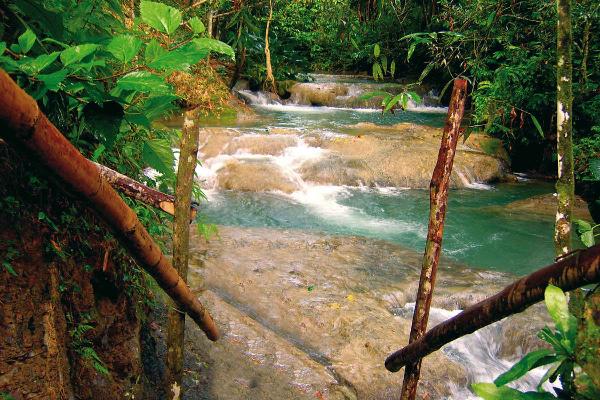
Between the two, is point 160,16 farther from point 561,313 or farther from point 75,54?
point 561,313

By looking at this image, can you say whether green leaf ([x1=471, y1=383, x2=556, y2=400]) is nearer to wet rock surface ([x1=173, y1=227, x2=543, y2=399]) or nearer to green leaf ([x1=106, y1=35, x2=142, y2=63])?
green leaf ([x1=106, y1=35, x2=142, y2=63])

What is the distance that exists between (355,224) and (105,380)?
662 centimetres

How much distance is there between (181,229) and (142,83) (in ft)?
3.88

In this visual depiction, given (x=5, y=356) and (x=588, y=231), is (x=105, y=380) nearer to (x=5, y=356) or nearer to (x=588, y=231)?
(x=5, y=356)

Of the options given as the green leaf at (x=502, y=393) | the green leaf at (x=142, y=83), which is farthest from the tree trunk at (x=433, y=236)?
the green leaf at (x=142, y=83)

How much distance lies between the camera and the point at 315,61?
24672mm

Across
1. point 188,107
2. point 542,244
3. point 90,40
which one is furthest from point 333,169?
point 90,40

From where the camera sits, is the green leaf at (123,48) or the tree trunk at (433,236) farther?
the tree trunk at (433,236)

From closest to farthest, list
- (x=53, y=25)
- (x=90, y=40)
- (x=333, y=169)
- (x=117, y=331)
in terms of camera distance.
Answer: (x=53, y=25), (x=90, y=40), (x=117, y=331), (x=333, y=169)

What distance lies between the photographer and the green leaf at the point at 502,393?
0.80m

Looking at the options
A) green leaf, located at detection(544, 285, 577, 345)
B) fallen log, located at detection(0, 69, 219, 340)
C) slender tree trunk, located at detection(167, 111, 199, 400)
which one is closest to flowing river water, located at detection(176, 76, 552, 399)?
slender tree trunk, located at detection(167, 111, 199, 400)

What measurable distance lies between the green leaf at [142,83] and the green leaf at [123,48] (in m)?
0.04

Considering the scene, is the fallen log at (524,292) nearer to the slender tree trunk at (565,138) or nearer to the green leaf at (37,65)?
the green leaf at (37,65)

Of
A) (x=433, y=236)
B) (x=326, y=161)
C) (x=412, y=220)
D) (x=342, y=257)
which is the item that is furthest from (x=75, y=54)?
(x=326, y=161)
